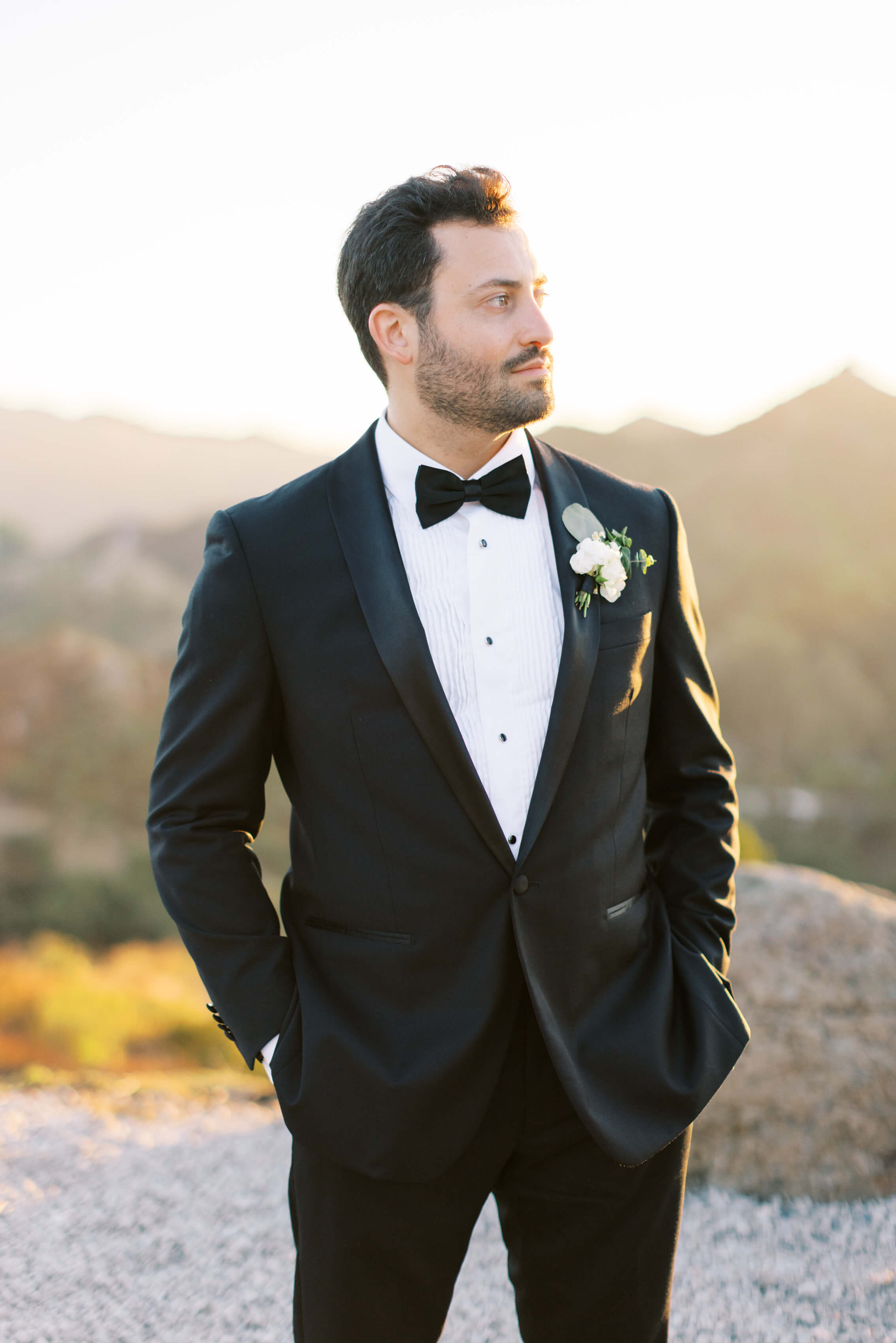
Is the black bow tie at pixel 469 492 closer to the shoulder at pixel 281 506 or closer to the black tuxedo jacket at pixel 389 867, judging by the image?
the black tuxedo jacket at pixel 389 867

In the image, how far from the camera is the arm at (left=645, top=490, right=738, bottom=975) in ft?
6.27

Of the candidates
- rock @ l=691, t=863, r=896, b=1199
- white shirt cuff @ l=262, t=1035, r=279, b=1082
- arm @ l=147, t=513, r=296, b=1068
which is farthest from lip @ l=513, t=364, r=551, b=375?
rock @ l=691, t=863, r=896, b=1199

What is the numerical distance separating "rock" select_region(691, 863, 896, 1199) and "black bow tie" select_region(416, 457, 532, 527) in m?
2.50

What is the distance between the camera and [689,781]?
1992 millimetres

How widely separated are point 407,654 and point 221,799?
45 centimetres

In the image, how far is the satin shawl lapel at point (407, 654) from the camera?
1606 mm

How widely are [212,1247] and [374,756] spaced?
2.64 m

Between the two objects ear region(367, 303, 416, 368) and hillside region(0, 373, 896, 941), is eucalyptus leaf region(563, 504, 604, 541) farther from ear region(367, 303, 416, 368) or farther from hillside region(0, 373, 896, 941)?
hillside region(0, 373, 896, 941)

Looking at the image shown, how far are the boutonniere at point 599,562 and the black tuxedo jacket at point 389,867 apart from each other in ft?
0.08

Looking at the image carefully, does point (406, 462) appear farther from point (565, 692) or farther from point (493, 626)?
point (565, 692)

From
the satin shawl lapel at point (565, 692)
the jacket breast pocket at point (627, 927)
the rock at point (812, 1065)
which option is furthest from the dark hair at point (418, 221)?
the rock at point (812, 1065)

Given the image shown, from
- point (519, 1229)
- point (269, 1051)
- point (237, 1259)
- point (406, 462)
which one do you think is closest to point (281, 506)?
point (406, 462)

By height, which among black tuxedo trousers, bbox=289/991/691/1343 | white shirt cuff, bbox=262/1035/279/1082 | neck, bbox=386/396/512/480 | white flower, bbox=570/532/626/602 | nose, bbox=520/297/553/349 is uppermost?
nose, bbox=520/297/553/349

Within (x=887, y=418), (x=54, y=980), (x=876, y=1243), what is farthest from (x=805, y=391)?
(x=876, y=1243)
